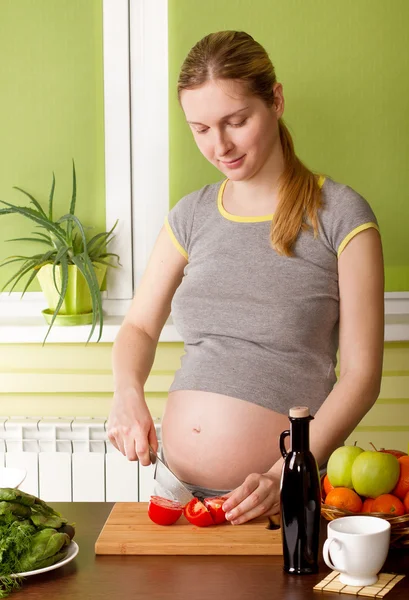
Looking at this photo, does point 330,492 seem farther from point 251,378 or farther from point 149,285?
point 149,285

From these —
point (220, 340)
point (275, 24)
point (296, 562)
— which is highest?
point (275, 24)

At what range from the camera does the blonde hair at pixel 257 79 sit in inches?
74.3

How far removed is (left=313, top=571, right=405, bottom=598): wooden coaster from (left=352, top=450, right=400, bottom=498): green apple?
161 mm

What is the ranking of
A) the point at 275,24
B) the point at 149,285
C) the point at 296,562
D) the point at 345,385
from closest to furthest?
the point at 296,562 → the point at 345,385 → the point at 149,285 → the point at 275,24

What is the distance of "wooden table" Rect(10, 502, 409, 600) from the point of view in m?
→ 1.38

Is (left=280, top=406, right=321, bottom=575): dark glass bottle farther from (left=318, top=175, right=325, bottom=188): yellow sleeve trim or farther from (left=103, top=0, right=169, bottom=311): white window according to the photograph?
(left=103, top=0, right=169, bottom=311): white window

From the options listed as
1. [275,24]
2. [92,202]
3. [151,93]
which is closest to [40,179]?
[92,202]

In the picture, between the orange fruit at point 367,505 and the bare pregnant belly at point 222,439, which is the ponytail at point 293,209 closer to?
the bare pregnant belly at point 222,439

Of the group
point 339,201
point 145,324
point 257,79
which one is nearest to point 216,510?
point 145,324

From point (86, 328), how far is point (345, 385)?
1345mm

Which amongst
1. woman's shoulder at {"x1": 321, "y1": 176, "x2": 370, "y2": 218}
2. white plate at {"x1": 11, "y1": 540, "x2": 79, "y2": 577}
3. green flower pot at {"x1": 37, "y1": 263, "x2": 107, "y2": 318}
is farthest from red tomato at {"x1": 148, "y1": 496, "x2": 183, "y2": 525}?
green flower pot at {"x1": 37, "y1": 263, "x2": 107, "y2": 318}

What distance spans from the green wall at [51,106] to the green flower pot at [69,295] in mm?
190

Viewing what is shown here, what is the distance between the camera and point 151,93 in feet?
9.80

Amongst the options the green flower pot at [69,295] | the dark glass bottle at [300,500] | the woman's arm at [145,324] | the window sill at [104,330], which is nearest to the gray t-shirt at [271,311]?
the woman's arm at [145,324]
